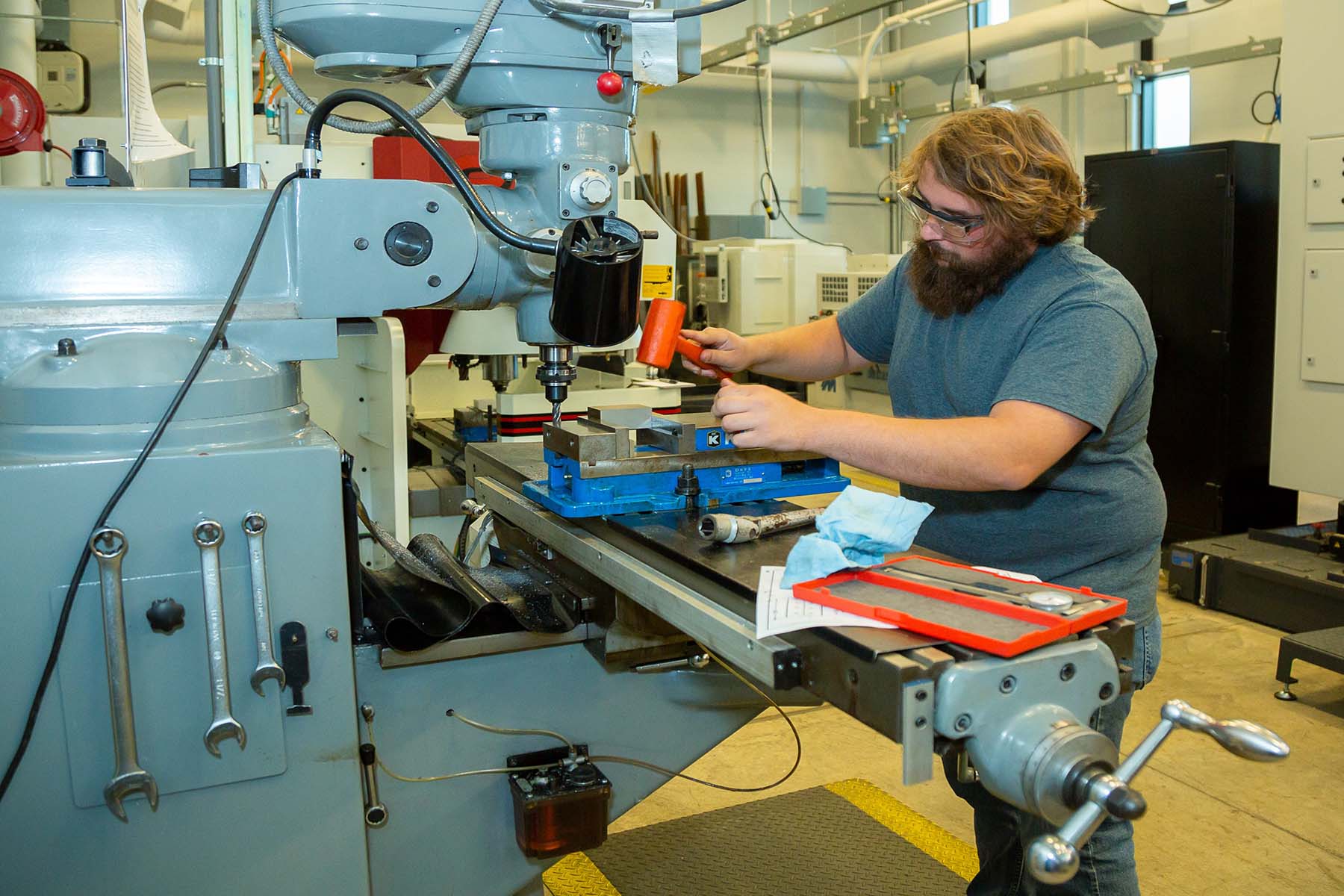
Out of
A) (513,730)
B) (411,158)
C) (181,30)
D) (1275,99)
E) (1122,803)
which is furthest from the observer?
(1275,99)

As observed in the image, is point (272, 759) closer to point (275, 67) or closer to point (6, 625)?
point (6, 625)

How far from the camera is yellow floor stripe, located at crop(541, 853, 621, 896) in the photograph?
195 centimetres

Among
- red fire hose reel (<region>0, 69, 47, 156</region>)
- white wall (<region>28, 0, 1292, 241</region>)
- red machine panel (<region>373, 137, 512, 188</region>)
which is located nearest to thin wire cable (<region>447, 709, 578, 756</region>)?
red machine panel (<region>373, 137, 512, 188</region>)

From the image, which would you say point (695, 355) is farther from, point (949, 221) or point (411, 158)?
point (411, 158)

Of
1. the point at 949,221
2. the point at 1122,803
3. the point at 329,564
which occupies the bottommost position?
the point at 1122,803

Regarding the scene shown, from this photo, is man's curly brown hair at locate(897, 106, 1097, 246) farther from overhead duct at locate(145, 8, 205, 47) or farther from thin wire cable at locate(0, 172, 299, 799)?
overhead duct at locate(145, 8, 205, 47)

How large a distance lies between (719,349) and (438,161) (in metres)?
0.56

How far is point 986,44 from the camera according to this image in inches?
209

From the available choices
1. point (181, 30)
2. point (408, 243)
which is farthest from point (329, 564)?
point (181, 30)

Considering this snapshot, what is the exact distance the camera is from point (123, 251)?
3.56 feet

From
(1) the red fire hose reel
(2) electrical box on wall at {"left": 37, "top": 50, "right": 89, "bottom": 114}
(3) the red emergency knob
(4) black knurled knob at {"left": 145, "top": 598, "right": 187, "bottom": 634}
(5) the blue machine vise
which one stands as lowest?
(4) black knurled knob at {"left": 145, "top": 598, "right": 187, "bottom": 634}

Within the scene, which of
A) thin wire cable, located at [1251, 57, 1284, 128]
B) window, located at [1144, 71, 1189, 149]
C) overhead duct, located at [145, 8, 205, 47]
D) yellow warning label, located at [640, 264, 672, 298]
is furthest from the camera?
window, located at [1144, 71, 1189, 149]

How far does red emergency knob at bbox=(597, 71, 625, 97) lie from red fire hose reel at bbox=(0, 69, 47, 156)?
5.44 feet

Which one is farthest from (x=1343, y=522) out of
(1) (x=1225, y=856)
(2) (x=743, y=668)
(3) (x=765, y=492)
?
(2) (x=743, y=668)
